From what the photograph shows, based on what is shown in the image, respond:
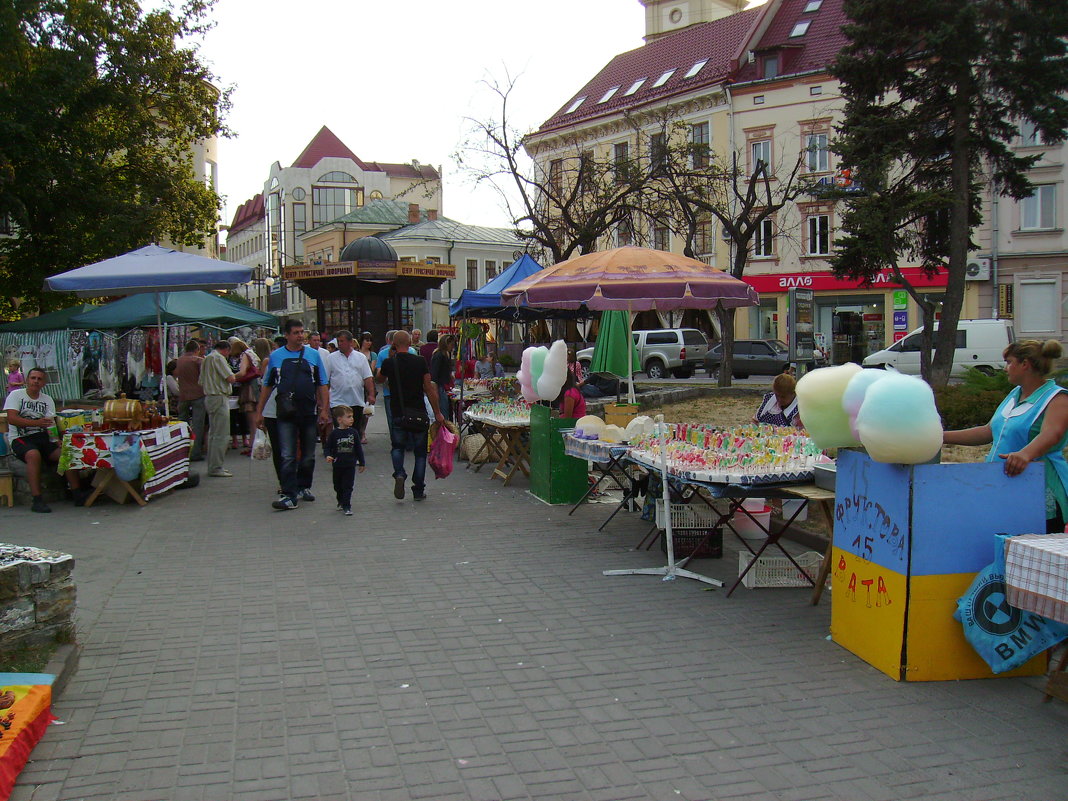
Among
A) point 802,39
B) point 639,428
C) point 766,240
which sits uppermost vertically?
point 802,39

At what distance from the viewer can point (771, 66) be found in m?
38.2

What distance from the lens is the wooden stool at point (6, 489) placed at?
31.6 ft

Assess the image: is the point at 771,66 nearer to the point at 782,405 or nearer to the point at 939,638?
the point at 782,405

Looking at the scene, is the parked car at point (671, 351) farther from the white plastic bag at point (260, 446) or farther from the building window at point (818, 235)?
the white plastic bag at point (260, 446)

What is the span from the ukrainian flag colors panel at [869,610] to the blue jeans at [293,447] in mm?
5921

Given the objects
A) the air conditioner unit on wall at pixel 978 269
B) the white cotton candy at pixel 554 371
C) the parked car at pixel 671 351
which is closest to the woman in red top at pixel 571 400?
the white cotton candy at pixel 554 371

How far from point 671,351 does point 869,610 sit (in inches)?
1110

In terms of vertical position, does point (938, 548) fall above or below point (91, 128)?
below

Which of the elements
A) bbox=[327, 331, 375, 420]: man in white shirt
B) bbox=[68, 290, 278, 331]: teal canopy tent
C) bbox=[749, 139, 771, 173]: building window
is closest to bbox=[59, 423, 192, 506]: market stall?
bbox=[327, 331, 375, 420]: man in white shirt

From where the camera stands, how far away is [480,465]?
12297 millimetres

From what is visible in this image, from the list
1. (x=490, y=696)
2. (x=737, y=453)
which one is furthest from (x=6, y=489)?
(x=737, y=453)

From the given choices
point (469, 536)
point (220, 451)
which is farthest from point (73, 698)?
point (220, 451)

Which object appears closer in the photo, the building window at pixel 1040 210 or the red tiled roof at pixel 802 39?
the building window at pixel 1040 210

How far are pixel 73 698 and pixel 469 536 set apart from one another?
13.1 ft
